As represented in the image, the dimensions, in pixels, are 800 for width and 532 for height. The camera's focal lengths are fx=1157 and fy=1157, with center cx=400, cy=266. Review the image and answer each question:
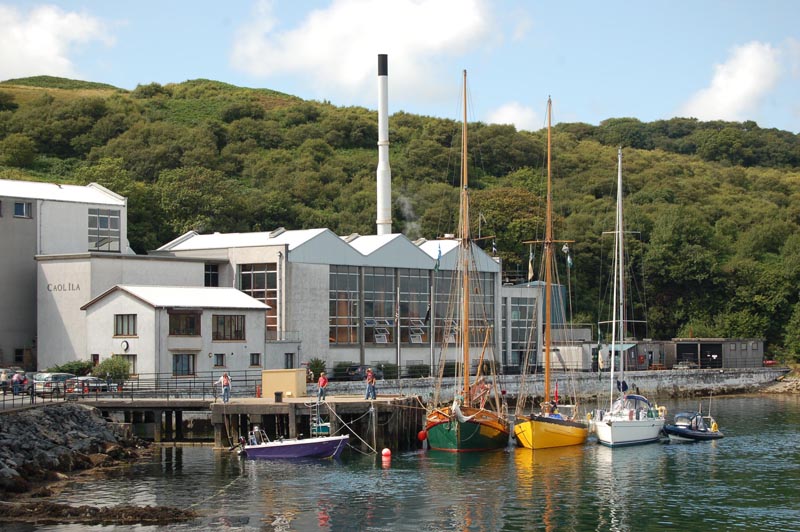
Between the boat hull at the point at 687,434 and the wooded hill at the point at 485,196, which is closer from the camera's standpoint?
the boat hull at the point at 687,434

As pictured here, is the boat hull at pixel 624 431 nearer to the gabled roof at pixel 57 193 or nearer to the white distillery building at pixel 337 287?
the white distillery building at pixel 337 287

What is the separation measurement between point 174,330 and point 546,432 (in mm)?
23832

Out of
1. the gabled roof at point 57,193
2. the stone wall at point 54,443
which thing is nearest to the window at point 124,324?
the stone wall at point 54,443

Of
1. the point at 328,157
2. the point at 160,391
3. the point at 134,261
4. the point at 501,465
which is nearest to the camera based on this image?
the point at 501,465

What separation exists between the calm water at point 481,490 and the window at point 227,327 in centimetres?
1394

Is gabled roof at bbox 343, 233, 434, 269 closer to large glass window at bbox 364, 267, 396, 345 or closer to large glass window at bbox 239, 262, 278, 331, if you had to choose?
large glass window at bbox 364, 267, 396, 345

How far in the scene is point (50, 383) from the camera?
6269 centimetres

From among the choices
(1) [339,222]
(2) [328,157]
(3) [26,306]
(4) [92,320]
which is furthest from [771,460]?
(2) [328,157]

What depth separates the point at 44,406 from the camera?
54.6 m

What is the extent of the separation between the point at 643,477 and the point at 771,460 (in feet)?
31.1

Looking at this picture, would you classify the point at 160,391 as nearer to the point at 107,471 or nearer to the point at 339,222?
the point at 107,471

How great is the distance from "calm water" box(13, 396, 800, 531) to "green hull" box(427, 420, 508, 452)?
2.64 feet

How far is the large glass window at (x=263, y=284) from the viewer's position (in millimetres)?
82375

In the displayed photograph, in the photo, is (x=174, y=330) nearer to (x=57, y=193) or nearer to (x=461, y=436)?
(x=57, y=193)
